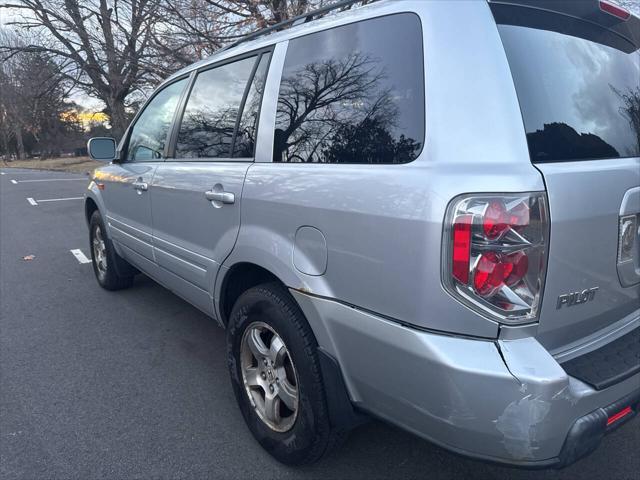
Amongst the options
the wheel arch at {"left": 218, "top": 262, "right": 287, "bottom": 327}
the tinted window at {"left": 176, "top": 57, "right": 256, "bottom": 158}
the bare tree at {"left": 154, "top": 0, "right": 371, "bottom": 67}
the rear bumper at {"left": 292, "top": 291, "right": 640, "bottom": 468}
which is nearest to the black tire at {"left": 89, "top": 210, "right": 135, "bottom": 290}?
the tinted window at {"left": 176, "top": 57, "right": 256, "bottom": 158}

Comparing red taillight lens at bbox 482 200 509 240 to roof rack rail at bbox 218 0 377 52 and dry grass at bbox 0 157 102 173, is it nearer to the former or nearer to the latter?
roof rack rail at bbox 218 0 377 52

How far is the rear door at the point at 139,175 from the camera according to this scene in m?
3.42

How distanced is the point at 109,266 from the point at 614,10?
445cm

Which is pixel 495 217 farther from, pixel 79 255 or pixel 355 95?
pixel 79 255

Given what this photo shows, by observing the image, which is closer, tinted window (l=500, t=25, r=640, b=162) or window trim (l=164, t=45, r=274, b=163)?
tinted window (l=500, t=25, r=640, b=162)

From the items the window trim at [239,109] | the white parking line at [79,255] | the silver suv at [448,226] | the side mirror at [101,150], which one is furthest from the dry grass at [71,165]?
the silver suv at [448,226]

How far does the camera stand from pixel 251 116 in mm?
2441

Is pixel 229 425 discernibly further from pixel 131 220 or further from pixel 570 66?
pixel 570 66

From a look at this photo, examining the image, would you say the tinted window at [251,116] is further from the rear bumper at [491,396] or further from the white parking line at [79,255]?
the white parking line at [79,255]

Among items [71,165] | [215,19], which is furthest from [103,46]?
[71,165]

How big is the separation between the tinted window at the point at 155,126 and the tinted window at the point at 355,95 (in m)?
1.41

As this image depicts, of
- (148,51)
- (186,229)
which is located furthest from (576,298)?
(148,51)

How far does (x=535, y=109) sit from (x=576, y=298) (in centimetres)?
66

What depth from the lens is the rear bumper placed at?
1.44 metres
